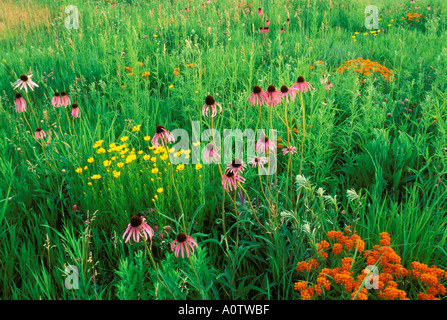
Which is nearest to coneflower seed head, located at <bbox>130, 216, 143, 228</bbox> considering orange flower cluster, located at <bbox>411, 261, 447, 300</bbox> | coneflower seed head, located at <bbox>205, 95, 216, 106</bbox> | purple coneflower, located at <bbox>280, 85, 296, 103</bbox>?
coneflower seed head, located at <bbox>205, 95, 216, 106</bbox>

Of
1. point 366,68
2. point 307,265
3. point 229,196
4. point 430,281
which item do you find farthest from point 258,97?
point 366,68

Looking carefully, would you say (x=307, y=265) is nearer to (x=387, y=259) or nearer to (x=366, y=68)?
(x=387, y=259)

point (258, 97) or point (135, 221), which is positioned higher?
point (258, 97)

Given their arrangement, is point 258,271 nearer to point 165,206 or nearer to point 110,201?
point 165,206

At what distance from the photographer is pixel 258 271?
1.76 metres

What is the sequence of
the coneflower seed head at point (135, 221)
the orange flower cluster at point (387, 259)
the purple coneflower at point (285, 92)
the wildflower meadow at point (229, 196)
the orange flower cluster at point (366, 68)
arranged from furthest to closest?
the orange flower cluster at point (366, 68)
the purple coneflower at point (285, 92)
the wildflower meadow at point (229, 196)
the orange flower cluster at point (387, 259)
the coneflower seed head at point (135, 221)

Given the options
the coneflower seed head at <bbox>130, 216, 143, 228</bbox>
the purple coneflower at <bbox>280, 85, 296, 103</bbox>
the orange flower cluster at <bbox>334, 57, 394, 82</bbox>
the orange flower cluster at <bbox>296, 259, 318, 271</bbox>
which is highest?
the purple coneflower at <bbox>280, 85, 296, 103</bbox>

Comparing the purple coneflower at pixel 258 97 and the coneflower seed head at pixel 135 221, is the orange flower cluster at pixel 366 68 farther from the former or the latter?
the coneflower seed head at pixel 135 221

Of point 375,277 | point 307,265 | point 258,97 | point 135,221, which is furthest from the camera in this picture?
point 258,97

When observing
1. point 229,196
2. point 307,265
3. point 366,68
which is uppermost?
point 366,68

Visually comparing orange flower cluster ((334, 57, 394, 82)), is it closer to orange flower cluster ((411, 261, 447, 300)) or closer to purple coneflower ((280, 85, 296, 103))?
purple coneflower ((280, 85, 296, 103))

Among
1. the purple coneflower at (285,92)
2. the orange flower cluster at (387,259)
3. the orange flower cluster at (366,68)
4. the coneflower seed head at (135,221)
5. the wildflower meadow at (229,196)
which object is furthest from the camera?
the orange flower cluster at (366,68)

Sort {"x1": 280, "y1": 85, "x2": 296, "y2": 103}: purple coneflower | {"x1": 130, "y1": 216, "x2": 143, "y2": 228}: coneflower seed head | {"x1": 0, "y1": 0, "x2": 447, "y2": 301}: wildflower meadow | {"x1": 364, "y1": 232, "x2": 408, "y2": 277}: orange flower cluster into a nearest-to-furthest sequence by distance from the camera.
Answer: {"x1": 130, "y1": 216, "x2": 143, "y2": 228}: coneflower seed head, {"x1": 364, "y1": 232, "x2": 408, "y2": 277}: orange flower cluster, {"x1": 0, "y1": 0, "x2": 447, "y2": 301}: wildflower meadow, {"x1": 280, "y1": 85, "x2": 296, "y2": 103}: purple coneflower

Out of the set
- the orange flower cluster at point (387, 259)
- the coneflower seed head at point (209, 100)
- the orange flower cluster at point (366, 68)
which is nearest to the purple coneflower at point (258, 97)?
the coneflower seed head at point (209, 100)
